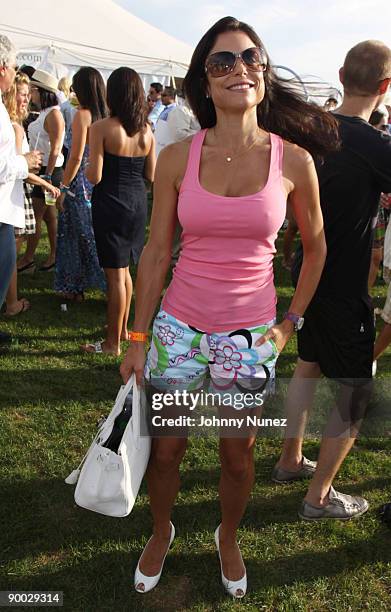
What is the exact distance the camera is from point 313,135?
2.12 metres

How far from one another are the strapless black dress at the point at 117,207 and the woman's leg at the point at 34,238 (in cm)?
225

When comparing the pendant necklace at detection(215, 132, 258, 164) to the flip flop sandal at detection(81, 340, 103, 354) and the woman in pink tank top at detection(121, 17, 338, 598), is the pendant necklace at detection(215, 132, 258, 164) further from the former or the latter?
the flip flop sandal at detection(81, 340, 103, 354)

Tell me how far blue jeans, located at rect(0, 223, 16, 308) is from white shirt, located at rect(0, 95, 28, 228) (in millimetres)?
71

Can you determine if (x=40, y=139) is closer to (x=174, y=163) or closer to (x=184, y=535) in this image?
(x=174, y=163)

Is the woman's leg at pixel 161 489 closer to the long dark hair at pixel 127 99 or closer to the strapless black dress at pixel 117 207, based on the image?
the strapless black dress at pixel 117 207

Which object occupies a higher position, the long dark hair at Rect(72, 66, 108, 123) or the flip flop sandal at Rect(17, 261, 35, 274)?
the long dark hair at Rect(72, 66, 108, 123)

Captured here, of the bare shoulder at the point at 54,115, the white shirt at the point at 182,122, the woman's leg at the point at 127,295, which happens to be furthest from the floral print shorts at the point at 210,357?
the white shirt at the point at 182,122

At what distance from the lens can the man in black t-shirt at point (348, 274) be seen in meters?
2.30

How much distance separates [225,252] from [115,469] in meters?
0.83

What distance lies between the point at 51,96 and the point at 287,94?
434 cm

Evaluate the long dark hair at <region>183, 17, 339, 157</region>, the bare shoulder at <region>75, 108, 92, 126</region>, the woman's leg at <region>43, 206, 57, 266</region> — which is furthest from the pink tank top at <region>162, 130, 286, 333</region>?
the woman's leg at <region>43, 206, 57, 266</region>

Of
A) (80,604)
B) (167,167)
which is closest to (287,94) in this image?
(167,167)

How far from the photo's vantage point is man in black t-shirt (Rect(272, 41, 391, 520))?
7.54 ft

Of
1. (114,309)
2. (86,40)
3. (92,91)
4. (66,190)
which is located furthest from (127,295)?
(86,40)
